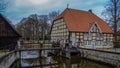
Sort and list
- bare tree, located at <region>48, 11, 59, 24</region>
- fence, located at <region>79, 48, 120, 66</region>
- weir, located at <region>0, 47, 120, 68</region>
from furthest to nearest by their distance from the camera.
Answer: bare tree, located at <region>48, 11, 59, 24</region> → fence, located at <region>79, 48, 120, 66</region> → weir, located at <region>0, 47, 120, 68</region>

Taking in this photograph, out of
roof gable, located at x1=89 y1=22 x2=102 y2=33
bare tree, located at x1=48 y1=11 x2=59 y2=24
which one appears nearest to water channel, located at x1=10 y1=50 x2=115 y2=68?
roof gable, located at x1=89 y1=22 x2=102 y2=33

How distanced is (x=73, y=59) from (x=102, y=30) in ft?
29.2

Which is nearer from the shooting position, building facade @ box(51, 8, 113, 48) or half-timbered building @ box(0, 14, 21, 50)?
half-timbered building @ box(0, 14, 21, 50)

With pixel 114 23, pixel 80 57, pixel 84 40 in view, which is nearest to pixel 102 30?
pixel 114 23

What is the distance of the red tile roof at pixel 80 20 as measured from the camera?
70.9 feet

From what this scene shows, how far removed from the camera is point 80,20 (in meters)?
23.4

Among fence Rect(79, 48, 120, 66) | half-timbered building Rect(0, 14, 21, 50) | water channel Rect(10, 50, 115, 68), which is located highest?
half-timbered building Rect(0, 14, 21, 50)

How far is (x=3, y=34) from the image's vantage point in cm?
1738

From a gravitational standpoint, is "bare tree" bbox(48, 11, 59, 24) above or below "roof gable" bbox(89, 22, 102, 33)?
above

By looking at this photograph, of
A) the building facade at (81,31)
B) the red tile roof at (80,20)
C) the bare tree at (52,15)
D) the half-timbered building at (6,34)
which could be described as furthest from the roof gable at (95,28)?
the bare tree at (52,15)

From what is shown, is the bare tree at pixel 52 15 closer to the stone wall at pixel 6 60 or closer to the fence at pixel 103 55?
the fence at pixel 103 55

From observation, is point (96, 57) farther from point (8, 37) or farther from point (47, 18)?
point (47, 18)

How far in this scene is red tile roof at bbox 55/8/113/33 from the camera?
2162cm

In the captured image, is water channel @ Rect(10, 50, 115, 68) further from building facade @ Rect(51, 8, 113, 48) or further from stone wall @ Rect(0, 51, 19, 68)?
building facade @ Rect(51, 8, 113, 48)
